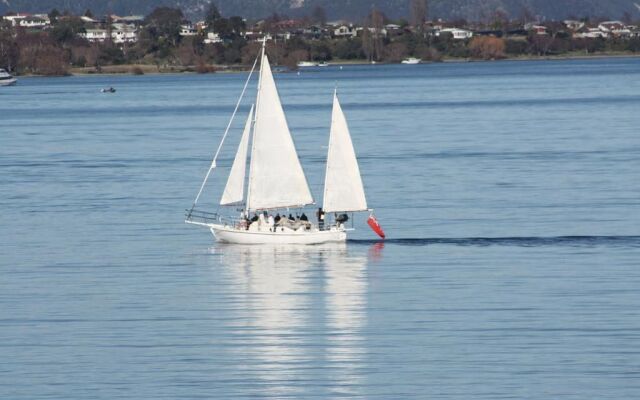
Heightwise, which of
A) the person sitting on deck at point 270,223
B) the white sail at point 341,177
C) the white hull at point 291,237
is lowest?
the white hull at point 291,237

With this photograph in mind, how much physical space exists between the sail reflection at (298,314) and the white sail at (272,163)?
262 centimetres

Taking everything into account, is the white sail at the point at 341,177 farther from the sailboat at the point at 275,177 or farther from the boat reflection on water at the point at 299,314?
the boat reflection on water at the point at 299,314

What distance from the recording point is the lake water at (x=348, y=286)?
35.2 meters

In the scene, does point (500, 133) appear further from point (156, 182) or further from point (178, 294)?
point (178, 294)

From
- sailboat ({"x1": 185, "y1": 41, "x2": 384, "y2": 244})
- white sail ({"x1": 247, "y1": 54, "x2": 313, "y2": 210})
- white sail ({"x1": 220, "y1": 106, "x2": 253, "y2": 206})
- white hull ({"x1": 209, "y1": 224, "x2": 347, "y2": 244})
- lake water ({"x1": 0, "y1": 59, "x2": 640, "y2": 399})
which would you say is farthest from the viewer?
white sail ({"x1": 247, "y1": 54, "x2": 313, "y2": 210})

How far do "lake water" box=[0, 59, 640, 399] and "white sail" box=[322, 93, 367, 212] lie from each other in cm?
143

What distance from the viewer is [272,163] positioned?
190ft

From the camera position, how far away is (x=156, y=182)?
7925 centimetres

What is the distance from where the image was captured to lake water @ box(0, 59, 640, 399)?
116 feet

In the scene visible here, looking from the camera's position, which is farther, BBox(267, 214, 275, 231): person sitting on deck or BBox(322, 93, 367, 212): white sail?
BBox(322, 93, 367, 212): white sail

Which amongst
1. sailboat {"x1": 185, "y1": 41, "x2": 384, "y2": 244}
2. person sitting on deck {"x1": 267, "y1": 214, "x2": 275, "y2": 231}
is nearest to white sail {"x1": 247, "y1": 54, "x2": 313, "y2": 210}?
sailboat {"x1": 185, "y1": 41, "x2": 384, "y2": 244}

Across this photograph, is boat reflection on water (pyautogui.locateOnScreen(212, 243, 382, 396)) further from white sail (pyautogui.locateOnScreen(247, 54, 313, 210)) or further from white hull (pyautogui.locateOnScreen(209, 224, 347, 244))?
white sail (pyautogui.locateOnScreen(247, 54, 313, 210))

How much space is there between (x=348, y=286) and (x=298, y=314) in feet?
16.1

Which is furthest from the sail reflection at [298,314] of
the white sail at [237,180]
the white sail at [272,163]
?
the white sail at [272,163]
